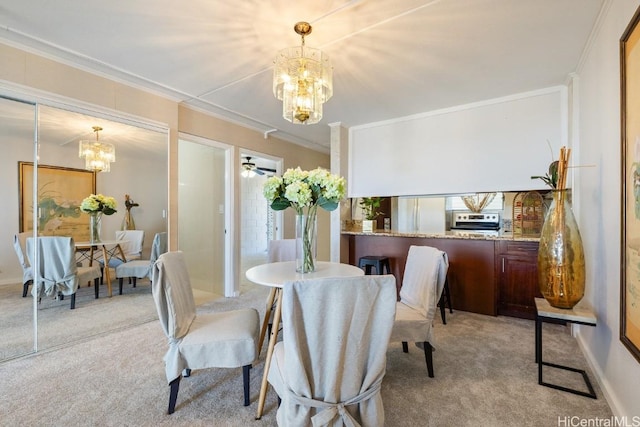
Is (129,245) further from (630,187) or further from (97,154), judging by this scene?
(630,187)

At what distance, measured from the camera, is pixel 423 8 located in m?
1.91

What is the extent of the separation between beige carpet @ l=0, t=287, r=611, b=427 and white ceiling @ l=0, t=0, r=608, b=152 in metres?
2.48

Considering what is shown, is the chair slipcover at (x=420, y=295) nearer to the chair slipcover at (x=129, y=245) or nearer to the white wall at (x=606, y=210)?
the white wall at (x=606, y=210)

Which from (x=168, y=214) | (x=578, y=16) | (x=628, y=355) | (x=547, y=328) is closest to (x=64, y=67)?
(x=168, y=214)

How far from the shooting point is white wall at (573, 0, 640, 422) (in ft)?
5.32

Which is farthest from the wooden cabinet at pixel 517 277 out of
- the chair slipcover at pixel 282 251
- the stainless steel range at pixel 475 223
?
the chair slipcover at pixel 282 251

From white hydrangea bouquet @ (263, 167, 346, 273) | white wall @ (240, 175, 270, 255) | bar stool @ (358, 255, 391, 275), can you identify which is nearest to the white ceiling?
white hydrangea bouquet @ (263, 167, 346, 273)

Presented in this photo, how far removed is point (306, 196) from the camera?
195cm

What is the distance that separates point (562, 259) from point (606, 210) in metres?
0.40

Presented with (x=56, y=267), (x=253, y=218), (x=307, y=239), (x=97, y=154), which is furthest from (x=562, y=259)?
(x=253, y=218)

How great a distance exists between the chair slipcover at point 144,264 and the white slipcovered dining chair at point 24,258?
29.1 inches

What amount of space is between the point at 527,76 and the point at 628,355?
8.22 feet

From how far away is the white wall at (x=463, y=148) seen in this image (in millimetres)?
3193

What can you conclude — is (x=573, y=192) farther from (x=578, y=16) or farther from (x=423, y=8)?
(x=423, y=8)
